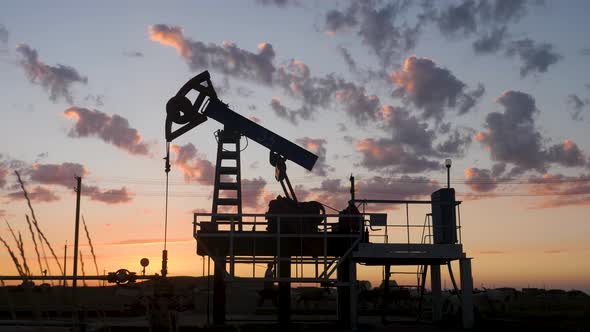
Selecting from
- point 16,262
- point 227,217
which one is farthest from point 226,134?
point 16,262

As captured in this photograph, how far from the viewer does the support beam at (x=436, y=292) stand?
28.2 m

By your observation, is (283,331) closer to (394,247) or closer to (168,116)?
(394,247)

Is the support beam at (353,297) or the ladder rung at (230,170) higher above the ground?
the ladder rung at (230,170)

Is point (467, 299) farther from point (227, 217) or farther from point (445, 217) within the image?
point (227, 217)

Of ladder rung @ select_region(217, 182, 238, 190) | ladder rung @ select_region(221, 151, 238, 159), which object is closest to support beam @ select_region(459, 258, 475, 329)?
ladder rung @ select_region(217, 182, 238, 190)

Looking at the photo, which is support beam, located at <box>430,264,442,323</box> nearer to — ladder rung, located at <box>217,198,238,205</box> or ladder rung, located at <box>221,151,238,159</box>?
ladder rung, located at <box>217,198,238,205</box>

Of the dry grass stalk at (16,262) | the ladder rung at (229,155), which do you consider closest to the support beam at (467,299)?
the ladder rung at (229,155)

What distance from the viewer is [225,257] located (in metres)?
24.3

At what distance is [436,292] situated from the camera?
93.8ft

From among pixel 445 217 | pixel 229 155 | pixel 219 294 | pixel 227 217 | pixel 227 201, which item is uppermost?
pixel 229 155

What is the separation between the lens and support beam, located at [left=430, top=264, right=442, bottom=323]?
2819cm

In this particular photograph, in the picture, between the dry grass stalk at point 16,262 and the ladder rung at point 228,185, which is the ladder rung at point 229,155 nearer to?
the ladder rung at point 228,185

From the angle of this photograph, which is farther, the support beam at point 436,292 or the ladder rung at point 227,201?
the support beam at point 436,292

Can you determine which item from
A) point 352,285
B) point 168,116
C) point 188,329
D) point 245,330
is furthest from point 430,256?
point 168,116
